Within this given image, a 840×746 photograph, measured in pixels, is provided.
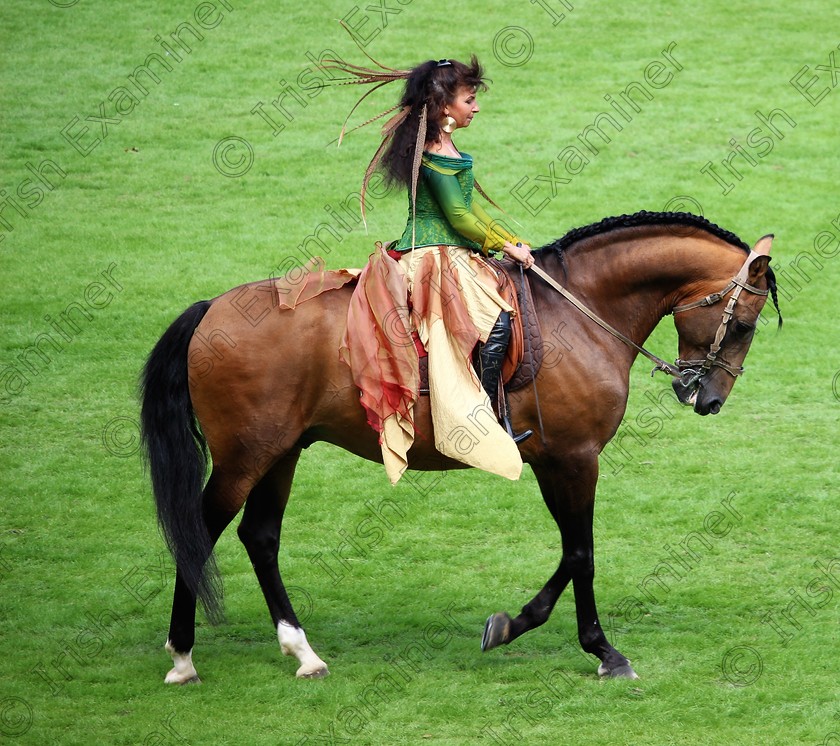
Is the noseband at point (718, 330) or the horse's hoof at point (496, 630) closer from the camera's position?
the noseband at point (718, 330)

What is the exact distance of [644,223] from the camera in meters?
6.21

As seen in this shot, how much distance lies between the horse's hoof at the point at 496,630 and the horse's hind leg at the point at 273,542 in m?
0.92

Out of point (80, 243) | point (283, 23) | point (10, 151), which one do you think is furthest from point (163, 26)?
point (80, 243)

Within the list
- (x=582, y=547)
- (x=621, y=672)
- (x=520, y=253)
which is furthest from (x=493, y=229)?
(x=621, y=672)

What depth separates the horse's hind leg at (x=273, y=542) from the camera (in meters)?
6.19

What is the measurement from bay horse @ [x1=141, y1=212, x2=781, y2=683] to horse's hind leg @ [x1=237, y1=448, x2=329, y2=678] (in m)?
0.02

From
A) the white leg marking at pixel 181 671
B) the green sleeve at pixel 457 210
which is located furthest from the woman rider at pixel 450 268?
the white leg marking at pixel 181 671

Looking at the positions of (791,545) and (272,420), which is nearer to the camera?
(272,420)

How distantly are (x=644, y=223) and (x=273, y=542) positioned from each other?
2747mm

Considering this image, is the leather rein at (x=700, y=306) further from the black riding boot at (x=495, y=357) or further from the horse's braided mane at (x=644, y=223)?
the black riding boot at (x=495, y=357)

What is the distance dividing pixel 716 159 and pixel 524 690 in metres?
10.5

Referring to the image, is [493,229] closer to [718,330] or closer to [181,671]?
[718,330]

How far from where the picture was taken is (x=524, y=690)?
19.3 ft

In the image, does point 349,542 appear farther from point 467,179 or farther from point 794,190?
point 794,190
